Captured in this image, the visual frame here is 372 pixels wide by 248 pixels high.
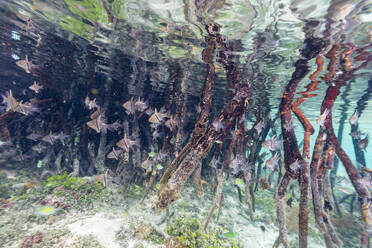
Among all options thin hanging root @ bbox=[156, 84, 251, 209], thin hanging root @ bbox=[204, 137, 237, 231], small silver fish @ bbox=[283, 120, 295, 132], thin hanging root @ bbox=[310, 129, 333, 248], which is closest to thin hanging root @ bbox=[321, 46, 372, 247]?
thin hanging root @ bbox=[310, 129, 333, 248]

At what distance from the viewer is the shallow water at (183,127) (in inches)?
205

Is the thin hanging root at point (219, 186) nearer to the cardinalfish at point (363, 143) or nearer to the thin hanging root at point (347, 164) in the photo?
the thin hanging root at point (347, 164)

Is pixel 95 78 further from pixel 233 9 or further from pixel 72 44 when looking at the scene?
pixel 233 9

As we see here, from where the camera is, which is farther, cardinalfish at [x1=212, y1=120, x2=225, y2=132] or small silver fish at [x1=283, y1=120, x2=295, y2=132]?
small silver fish at [x1=283, y1=120, x2=295, y2=132]

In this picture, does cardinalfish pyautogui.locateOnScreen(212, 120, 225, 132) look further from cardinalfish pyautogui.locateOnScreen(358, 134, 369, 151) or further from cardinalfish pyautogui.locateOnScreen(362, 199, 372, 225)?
cardinalfish pyautogui.locateOnScreen(358, 134, 369, 151)

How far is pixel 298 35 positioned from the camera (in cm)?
685

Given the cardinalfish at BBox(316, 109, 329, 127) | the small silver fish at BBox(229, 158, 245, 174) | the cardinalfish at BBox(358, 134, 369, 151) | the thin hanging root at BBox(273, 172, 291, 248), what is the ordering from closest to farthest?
the thin hanging root at BBox(273, 172, 291, 248), the cardinalfish at BBox(316, 109, 329, 127), the small silver fish at BBox(229, 158, 245, 174), the cardinalfish at BBox(358, 134, 369, 151)

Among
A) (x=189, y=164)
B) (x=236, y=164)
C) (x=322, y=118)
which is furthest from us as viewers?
(x=236, y=164)

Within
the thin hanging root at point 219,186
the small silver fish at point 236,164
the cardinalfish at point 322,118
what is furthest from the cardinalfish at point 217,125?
the cardinalfish at point 322,118

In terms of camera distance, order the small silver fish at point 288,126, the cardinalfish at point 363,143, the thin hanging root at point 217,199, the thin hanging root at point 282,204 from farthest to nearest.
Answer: the cardinalfish at point 363,143, the thin hanging root at point 217,199, the small silver fish at point 288,126, the thin hanging root at point 282,204

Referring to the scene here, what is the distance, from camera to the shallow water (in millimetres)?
5195

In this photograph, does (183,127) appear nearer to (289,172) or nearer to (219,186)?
(219,186)

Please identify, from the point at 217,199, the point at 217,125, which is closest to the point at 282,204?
the point at 217,199

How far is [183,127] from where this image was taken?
7609 millimetres
